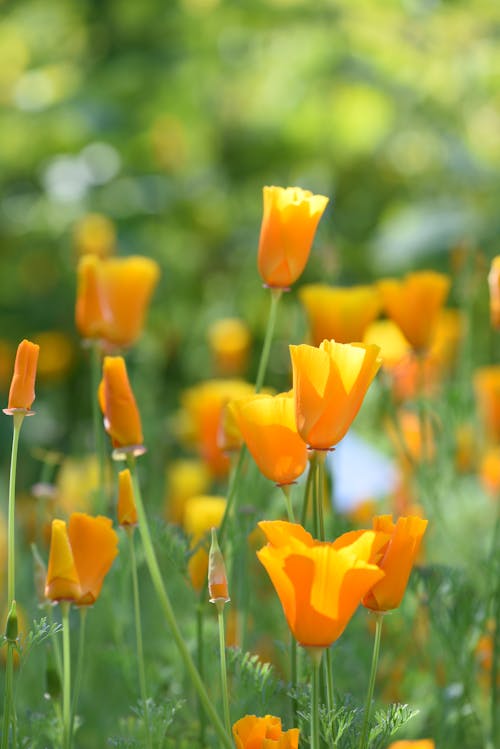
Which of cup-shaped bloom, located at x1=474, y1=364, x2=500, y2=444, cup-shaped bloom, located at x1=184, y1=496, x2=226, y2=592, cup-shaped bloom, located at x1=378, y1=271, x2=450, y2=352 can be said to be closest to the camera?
Answer: cup-shaped bloom, located at x1=184, y1=496, x2=226, y2=592

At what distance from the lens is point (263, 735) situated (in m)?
0.56

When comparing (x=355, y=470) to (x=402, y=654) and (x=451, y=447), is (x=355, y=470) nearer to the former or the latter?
(x=451, y=447)

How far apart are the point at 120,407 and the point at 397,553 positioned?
16cm

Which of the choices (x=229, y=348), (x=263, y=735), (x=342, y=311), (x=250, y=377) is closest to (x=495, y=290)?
(x=342, y=311)

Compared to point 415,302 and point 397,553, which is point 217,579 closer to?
point 397,553

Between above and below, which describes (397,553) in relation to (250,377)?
below

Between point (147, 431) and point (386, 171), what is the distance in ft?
6.71

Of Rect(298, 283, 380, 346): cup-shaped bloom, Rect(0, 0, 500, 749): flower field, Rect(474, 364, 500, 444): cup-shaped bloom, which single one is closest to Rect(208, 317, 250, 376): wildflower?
Rect(0, 0, 500, 749): flower field

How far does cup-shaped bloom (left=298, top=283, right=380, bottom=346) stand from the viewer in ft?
2.82

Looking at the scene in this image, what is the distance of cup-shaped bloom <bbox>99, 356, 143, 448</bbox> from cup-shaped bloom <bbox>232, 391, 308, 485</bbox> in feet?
0.19

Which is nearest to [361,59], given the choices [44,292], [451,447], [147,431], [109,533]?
[44,292]

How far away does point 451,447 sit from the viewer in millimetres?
1188

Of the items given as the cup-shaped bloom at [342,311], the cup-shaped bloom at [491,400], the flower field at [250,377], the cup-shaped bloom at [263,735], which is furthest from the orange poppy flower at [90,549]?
the cup-shaped bloom at [491,400]

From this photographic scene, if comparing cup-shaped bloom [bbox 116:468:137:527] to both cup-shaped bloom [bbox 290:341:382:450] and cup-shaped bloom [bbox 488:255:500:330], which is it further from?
cup-shaped bloom [bbox 488:255:500:330]
